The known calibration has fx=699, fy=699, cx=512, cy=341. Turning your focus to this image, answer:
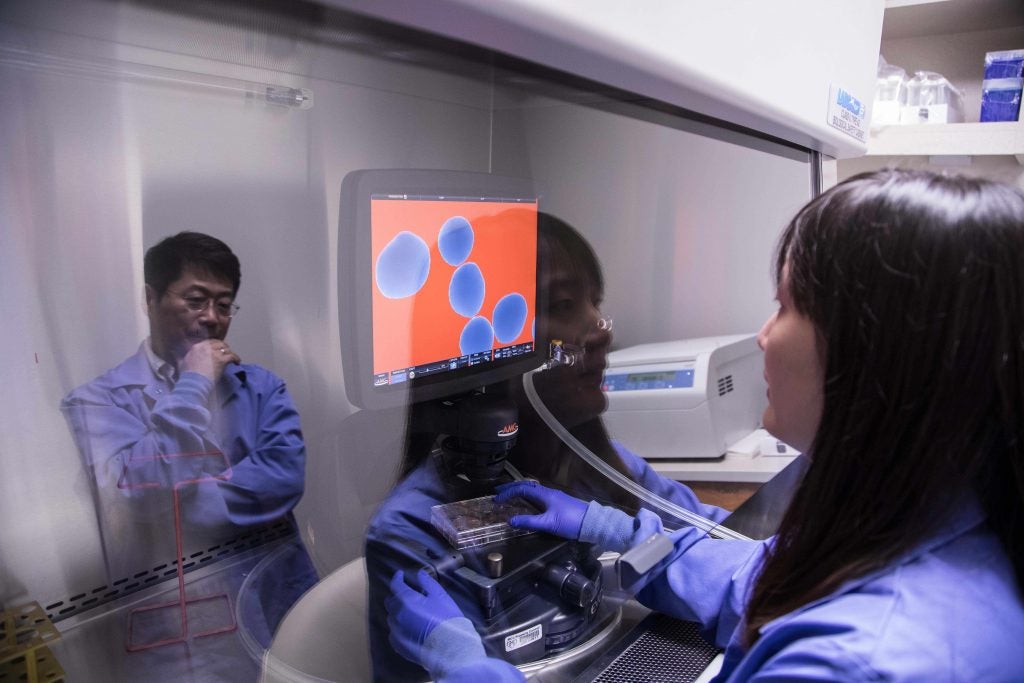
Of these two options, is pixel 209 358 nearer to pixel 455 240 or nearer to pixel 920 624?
pixel 455 240

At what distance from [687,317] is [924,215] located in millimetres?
850

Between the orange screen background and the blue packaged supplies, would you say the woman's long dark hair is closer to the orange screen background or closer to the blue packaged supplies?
the orange screen background

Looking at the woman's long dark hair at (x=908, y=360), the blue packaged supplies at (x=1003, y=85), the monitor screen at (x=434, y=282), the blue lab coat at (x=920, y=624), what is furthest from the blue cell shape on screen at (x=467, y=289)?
the blue packaged supplies at (x=1003, y=85)

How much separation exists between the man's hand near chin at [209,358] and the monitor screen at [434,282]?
0.12 m

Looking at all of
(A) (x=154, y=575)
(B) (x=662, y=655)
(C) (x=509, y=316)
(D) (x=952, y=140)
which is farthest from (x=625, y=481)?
(D) (x=952, y=140)

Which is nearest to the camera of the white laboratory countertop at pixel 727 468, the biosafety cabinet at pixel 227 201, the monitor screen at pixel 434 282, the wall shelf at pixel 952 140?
the biosafety cabinet at pixel 227 201

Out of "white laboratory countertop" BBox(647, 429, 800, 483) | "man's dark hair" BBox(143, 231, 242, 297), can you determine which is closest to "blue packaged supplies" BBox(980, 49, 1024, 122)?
"white laboratory countertop" BBox(647, 429, 800, 483)

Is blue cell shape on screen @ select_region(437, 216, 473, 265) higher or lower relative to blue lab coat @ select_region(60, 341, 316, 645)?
higher

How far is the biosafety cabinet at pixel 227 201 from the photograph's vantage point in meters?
0.48

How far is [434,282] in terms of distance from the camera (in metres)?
0.78

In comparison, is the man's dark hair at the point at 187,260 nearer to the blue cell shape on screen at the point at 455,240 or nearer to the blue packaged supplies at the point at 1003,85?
the blue cell shape on screen at the point at 455,240

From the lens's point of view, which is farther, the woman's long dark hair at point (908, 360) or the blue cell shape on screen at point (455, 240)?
the blue cell shape on screen at point (455, 240)

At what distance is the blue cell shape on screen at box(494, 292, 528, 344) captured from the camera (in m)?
0.91

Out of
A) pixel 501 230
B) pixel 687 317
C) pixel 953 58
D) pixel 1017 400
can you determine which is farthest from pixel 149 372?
pixel 953 58
